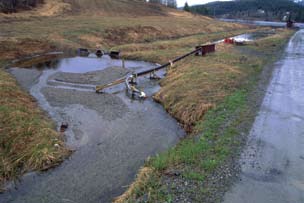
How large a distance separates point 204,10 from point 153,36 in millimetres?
98735

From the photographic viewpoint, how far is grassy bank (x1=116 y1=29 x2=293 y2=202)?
8.55m

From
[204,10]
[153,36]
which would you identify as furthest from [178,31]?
[204,10]

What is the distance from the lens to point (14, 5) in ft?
189

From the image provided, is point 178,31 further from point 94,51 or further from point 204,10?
point 204,10

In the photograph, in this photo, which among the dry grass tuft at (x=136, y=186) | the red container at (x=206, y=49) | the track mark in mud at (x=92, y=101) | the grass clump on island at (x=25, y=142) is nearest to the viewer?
the dry grass tuft at (x=136, y=186)

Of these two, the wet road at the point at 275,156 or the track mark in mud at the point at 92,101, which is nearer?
the wet road at the point at 275,156

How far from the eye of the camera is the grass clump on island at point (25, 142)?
35.8 ft

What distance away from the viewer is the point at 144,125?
50.4 ft

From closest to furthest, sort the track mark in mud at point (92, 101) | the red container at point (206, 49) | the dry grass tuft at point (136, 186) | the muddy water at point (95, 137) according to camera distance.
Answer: the dry grass tuft at point (136, 186) → the muddy water at point (95, 137) → the track mark in mud at point (92, 101) → the red container at point (206, 49)

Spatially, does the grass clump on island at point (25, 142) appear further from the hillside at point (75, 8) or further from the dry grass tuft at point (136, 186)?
the hillside at point (75, 8)

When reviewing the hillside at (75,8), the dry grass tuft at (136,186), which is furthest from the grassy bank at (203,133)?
the hillside at (75,8)

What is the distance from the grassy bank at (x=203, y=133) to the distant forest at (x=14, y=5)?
47977 millimetres

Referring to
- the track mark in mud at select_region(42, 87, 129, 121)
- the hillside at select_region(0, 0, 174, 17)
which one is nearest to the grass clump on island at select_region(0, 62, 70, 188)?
the track mark in mud at select_region(42, 87, 129, 121)

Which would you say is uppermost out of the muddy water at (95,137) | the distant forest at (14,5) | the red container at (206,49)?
the distant forest at (14,5)
